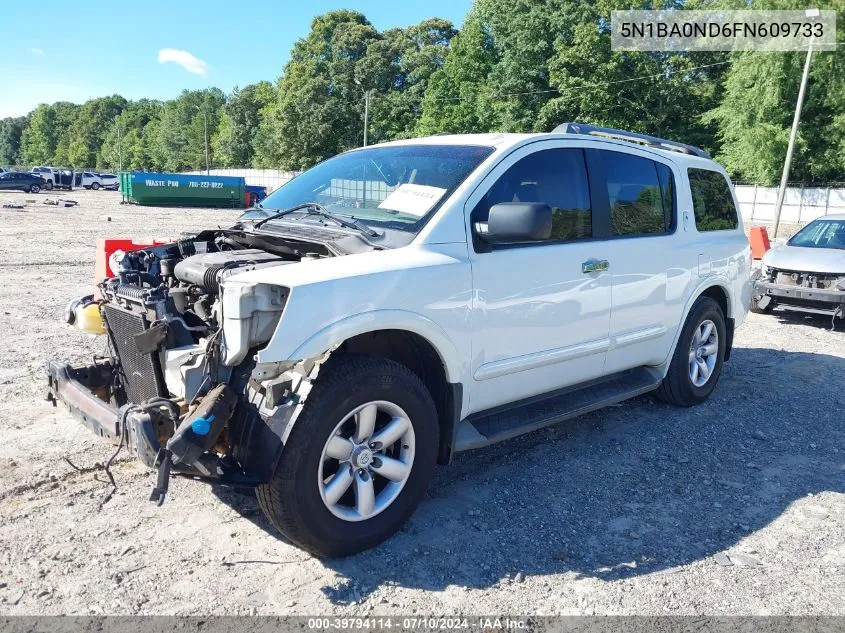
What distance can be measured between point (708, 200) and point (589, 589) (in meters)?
3.76

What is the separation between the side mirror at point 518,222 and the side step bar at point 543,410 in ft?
3.50

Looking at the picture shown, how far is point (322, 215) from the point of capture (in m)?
3.91

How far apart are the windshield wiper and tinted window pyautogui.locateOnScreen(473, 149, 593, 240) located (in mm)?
647

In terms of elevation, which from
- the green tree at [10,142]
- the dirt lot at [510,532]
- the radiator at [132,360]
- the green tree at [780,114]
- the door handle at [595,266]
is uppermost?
the green tree at [10,142]

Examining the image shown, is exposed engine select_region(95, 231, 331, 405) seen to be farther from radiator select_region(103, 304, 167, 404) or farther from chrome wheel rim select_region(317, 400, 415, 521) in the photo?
chrome wheel rim select_region(317, 400, 415, 521)

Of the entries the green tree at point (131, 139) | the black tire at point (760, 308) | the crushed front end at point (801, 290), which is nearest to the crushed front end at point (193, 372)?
the crushed front end at point (801, 290)

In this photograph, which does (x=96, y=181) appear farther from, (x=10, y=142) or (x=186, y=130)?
(x=10, y=142)

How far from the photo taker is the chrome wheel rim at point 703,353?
219 inches

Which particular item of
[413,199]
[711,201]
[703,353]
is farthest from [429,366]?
[711,201]

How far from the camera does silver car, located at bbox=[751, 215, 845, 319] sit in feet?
29.2

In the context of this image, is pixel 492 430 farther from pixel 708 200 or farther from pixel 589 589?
pixel 708 200

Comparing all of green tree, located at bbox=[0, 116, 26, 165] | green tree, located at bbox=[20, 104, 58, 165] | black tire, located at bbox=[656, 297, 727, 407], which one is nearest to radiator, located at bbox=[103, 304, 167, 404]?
black tire, located at bbox=[656, 297, 727, 407]

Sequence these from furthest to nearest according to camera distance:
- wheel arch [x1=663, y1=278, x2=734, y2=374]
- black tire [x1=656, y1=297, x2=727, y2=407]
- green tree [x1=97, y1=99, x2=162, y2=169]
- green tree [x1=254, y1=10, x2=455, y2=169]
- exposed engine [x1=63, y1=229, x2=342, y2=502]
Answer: green tree [x1=97, y1=99, x2=162, y2=169]
green tree [x1=254, y1=10, x2=455, y2=169]
black tire [x1=656, y1=297, x2=727, y2=407]
wheel arch [x1=663, y1=278, x2=734, y2=374]
exposed engine [x1=63, y1=229, x2=342, y2=502]

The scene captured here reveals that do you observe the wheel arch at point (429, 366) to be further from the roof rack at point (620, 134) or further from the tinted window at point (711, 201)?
the tinted window at point (711, 201)
